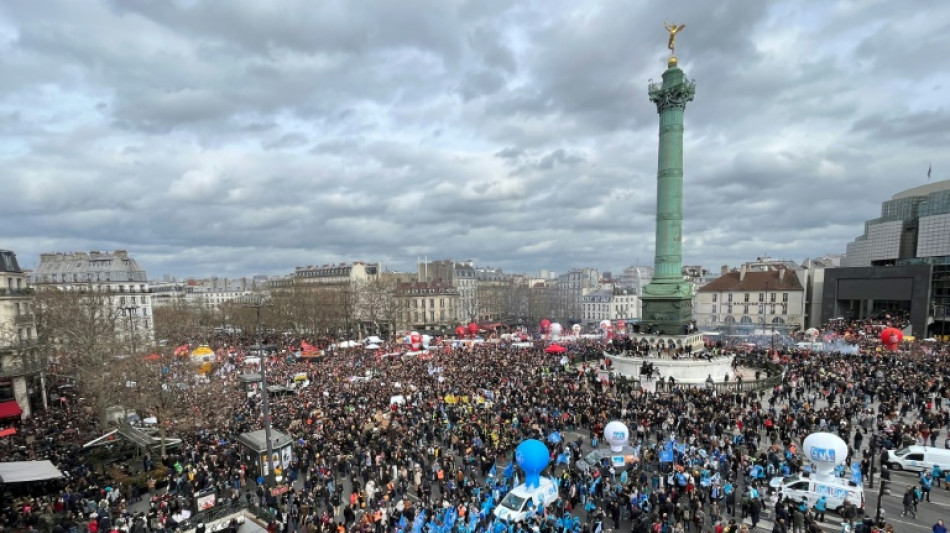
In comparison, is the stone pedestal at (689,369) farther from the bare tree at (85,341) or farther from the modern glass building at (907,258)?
the modern glass building at (907,258)

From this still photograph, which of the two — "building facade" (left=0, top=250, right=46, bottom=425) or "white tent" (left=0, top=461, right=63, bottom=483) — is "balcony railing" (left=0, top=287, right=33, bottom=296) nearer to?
"building facade" (left=0, top=250, right=46, bottom=425)

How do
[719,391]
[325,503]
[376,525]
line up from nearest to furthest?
[376,525]
[325,503]
[719,391]

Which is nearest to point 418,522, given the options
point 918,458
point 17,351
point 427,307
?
point 918,458

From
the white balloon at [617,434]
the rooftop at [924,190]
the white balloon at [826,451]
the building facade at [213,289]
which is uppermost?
the rooftop at [924,190]

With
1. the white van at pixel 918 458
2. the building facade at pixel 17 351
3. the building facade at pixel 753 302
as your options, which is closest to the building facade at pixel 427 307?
the building facade at pixel 753 302

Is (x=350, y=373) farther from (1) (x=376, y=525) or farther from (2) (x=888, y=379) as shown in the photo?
(2) (x=888, y=379)

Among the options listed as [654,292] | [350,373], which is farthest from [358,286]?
[654,292]
